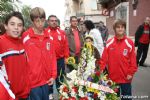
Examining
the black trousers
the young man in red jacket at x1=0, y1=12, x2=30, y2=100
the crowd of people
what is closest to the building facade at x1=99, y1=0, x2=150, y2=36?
the black trousers

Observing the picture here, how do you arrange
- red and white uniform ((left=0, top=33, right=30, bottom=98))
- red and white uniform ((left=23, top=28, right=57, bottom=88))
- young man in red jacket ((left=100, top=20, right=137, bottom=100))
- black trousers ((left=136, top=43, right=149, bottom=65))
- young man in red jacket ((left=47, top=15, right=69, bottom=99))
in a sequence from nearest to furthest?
red and white uniform ((left=0, top=33, right=30, bottom=98)) → red and white uniform ((left=23, top=28, right=57, bottom=88)) → young man in red jacket ((left=100, top=20, right=137, bottom=100)) → young man in red jacket ((left=47, top=15, right=69, bottom=99)) → black trousers ((left=136, top=43, right=149, bottom=65))

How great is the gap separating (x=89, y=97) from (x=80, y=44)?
317 cm

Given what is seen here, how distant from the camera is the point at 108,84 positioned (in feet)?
20.4

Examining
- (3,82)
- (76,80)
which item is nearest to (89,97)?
(76,80)

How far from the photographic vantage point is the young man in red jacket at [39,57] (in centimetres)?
552

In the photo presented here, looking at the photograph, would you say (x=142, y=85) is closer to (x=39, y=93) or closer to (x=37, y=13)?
(x=39, y=93)

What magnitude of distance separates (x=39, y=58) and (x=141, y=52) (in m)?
10.6

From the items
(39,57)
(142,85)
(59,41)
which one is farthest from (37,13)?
(142,85)

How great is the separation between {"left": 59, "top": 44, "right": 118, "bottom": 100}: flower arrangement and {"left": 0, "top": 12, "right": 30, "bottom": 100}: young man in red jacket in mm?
1257

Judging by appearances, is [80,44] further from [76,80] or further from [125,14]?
[125,14]

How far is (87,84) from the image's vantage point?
233 inches

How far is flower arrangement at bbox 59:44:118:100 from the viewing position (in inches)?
233

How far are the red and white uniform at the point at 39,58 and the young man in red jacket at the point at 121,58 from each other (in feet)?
3.71

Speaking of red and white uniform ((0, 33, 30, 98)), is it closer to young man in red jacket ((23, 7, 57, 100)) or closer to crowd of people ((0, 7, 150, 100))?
crowd of people ((0, 7, 150, 100))
